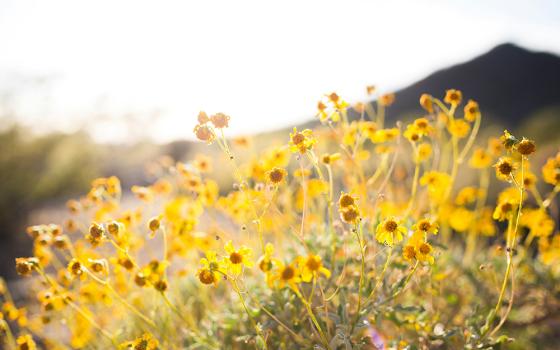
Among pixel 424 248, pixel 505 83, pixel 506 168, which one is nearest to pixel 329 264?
pixel 424 248

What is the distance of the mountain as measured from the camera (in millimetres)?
10164

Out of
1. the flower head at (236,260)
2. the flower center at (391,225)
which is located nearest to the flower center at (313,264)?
the flower head at (236,260)

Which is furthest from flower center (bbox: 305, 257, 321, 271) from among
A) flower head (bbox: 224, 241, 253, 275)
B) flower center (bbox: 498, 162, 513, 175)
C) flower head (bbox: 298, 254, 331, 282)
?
flower center (bbox: 498, 162, 513, 175)

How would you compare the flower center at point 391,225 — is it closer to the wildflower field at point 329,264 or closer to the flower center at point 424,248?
the wildflower field at point 329,264

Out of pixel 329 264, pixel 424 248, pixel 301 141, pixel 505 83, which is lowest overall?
pixel 329 264

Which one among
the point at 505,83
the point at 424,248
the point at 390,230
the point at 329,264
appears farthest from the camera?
the point at 505,83

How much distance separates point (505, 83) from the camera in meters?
11.0

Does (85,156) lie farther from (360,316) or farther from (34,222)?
(360,316)

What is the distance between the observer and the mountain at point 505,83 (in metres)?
10.2

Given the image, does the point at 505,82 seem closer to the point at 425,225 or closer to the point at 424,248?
the point at 425,225

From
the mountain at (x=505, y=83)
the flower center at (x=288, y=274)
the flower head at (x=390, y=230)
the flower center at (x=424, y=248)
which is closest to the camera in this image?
the flower center at (x=288, y=274)

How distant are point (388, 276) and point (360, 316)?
0.41 m

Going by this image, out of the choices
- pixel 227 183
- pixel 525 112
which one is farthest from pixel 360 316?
pixel 525 112

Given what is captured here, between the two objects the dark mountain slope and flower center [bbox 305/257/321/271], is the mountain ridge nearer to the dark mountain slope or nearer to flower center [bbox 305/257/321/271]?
the dark mountain slope
